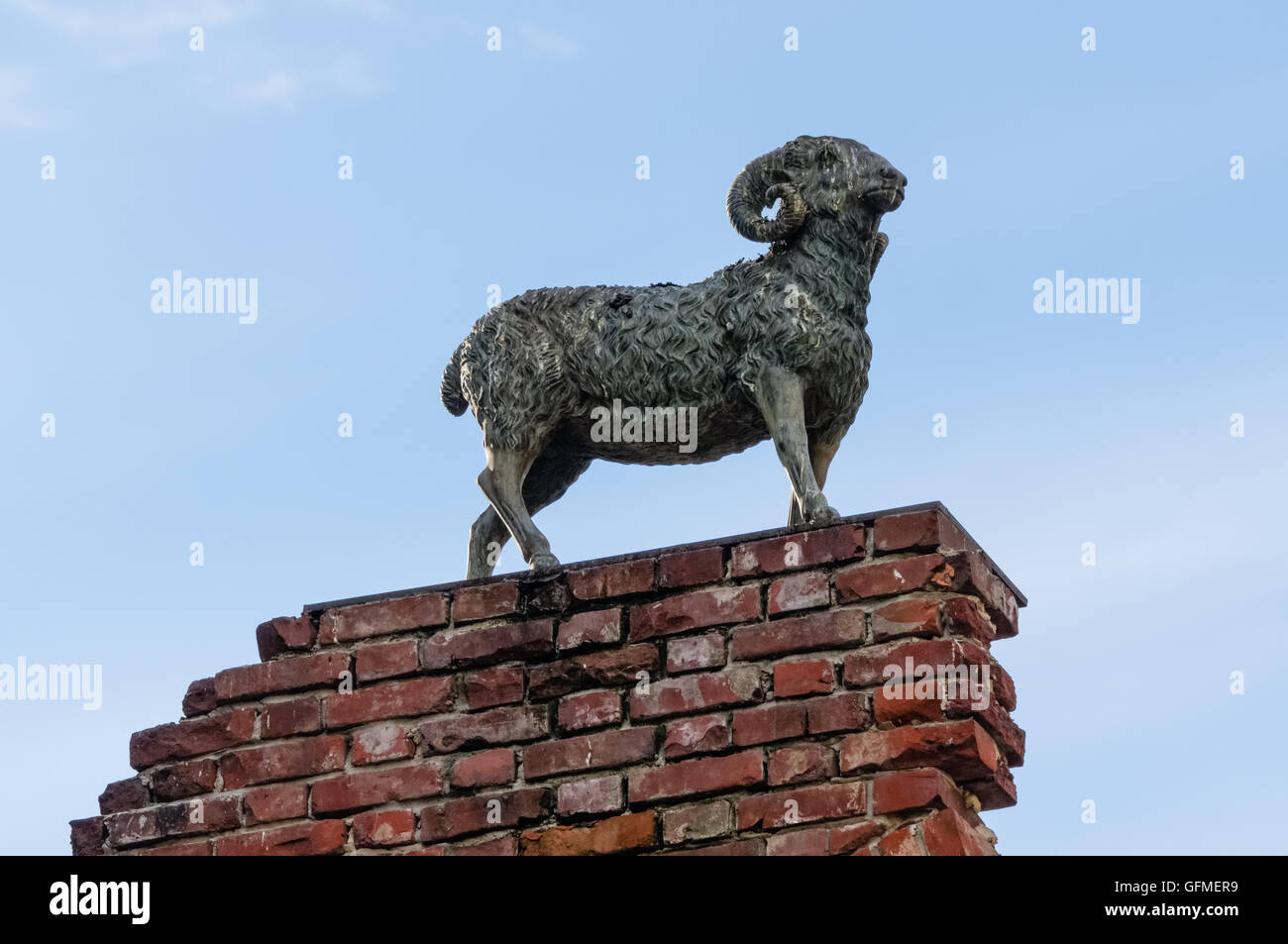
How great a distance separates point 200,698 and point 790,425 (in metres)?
2.02

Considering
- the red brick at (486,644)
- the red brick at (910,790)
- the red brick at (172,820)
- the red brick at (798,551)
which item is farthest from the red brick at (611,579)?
the red brick at (172,820)

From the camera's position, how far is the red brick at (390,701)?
688 cm

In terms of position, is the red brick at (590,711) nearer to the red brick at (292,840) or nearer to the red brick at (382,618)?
the red brick at (382,618)

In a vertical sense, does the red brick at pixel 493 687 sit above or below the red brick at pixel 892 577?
below

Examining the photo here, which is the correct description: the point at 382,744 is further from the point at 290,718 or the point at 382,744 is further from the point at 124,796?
the point at 124,796

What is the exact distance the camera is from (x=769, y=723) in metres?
6.48

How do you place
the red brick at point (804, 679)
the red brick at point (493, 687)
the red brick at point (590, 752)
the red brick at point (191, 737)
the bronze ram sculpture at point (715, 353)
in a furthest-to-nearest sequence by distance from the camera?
the bronze ram sculpture at point (715, 353) < the red brick at point (191, 737) < the red brick at point (493, 687) < the red brick at point (590, 752) < the red brick at point (804, 679)

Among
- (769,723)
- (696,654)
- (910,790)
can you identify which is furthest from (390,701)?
(910,790)

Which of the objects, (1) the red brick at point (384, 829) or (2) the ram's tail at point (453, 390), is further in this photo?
(2) the ram's tail at point (453, 390)

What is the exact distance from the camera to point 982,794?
652 centimetres

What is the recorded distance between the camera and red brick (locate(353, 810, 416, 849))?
671cm

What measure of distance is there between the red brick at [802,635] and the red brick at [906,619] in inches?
1.9

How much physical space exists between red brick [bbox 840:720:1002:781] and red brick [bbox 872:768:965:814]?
1.3 inches
